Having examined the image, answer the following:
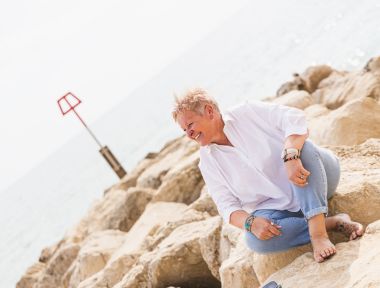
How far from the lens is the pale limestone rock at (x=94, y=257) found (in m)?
7.32

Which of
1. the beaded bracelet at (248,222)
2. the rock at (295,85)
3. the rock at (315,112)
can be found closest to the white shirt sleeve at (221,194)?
the beaded bracelet at (248,222)

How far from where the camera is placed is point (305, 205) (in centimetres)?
274

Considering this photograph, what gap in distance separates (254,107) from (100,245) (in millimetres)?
5563

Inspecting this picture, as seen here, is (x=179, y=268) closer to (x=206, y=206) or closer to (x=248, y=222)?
(x=206, y=206)

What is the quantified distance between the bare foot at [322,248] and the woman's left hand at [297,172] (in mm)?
361

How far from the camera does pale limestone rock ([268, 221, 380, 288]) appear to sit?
88.5 inches

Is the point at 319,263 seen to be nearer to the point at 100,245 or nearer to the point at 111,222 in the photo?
the point at 100,245

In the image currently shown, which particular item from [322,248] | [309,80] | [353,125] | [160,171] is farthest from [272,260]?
[309,80]

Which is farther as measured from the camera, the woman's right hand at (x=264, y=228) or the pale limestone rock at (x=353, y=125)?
the pale limestone rock at (x=353, y=125)

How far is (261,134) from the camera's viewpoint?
9.98 ft

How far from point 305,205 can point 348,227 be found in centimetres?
38

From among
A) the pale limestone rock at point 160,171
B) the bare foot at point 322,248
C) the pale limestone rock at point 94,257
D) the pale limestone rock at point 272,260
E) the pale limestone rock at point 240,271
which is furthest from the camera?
the pale limestone rock at point 160,171

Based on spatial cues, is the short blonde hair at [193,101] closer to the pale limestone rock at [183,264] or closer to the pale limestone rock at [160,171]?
the pale limestone rock at [183,264]

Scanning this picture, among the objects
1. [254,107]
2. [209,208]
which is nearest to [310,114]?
[209,208]
